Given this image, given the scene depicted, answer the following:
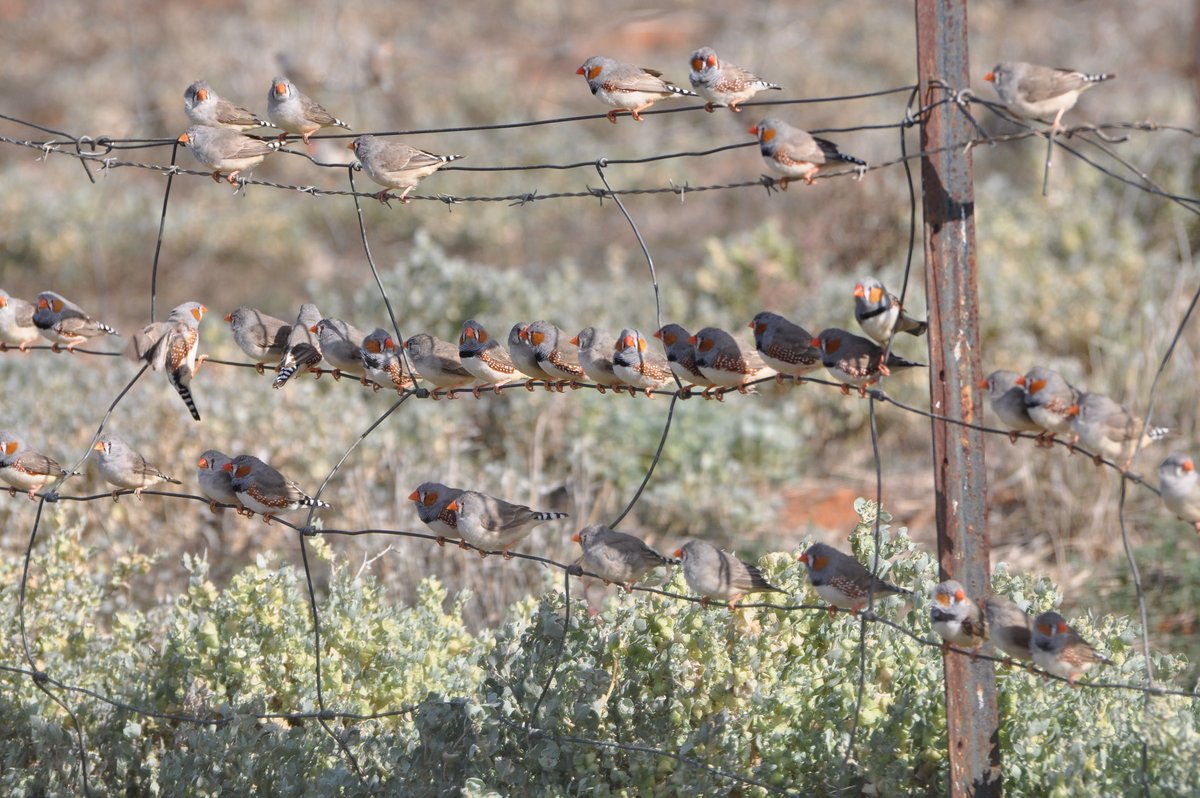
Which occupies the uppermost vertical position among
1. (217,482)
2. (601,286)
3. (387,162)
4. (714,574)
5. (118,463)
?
(601,286)

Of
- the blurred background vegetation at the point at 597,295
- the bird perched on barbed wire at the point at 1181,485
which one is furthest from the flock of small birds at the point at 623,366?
the blurred background vegetation at the point at 597,295

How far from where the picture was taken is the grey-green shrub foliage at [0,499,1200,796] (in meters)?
3.75

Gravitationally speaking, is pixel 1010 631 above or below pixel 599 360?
below

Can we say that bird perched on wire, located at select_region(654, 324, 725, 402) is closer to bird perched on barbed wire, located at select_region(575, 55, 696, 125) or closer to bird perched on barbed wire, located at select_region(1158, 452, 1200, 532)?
bird perched on barbed wire, located at select_region(575, 55, 696, 125)

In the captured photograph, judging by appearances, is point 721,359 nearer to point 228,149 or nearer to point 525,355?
point 525,355

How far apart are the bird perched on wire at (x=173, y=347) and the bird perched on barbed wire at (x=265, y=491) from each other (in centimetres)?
24

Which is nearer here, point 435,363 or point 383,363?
point 383,363

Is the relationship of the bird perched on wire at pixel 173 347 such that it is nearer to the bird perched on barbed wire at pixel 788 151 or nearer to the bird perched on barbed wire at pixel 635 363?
the bird perched on barbed wire at pixel 635 363

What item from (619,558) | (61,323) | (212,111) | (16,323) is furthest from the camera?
(212,111)

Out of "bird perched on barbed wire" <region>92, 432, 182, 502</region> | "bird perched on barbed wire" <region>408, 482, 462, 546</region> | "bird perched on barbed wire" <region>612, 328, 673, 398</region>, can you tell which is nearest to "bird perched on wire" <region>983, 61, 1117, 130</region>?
"bird perched on barbed wire" <region>612, 328, 673, 398</region>

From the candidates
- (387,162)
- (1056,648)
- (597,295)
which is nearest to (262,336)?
(387,162)

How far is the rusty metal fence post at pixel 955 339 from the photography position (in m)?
3.15

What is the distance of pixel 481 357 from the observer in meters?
4.09

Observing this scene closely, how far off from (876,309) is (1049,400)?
468 mm
